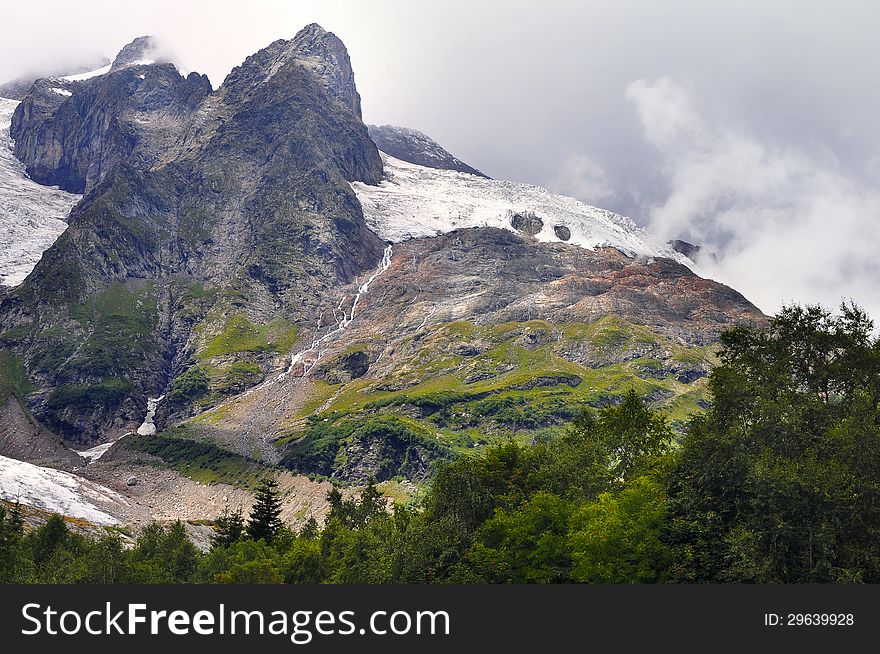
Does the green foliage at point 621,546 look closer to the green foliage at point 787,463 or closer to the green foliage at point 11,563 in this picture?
the green foliage at point 787,463

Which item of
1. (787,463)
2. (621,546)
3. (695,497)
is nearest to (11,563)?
(621,546)

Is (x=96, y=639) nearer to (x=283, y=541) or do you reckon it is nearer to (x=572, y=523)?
(x=572, y=523)

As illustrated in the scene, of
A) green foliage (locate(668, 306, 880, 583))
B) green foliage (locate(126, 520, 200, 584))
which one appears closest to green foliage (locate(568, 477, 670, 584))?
green foliage (locate(668, 306, 880, 583))

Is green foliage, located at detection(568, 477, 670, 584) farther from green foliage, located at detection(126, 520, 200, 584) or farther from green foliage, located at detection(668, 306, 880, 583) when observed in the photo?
green foliage, located at detection(126, 520, 200, 584)

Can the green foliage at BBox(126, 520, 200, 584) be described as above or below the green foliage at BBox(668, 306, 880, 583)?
below

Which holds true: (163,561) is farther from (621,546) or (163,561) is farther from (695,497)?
(695,497)

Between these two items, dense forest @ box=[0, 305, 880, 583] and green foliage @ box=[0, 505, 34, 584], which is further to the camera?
green foliage @ box=[0, 505, 34, 584]

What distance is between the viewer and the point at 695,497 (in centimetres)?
6706

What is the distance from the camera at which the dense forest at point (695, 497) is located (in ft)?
190

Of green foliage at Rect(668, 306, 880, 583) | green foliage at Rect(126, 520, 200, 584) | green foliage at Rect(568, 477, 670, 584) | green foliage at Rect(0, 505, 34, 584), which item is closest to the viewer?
green foliage at Rect(668, 306, 880, 583)

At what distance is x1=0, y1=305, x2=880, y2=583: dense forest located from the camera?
58.0 metres

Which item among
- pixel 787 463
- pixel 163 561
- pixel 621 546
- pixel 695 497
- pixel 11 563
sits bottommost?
pixel 163 561

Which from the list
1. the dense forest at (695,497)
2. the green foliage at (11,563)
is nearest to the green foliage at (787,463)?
the dense forest at (695,497)

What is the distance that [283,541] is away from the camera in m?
135
